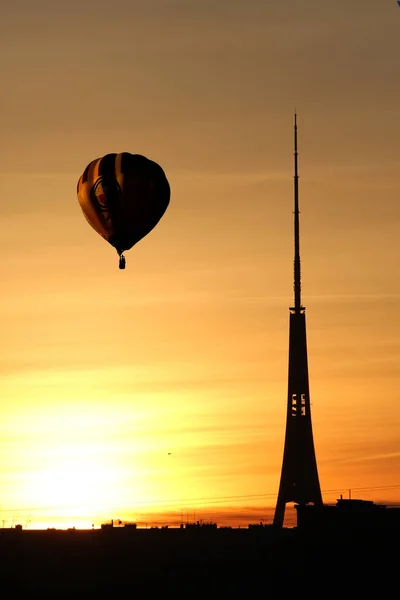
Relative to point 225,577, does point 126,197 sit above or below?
above

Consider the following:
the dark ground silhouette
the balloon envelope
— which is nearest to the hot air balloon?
the balloon envelope

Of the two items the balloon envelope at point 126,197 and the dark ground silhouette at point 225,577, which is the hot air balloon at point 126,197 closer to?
the balloon envelope at point 126,197

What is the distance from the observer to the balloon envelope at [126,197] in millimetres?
130375

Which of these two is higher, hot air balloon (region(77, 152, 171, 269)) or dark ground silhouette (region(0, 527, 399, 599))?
hot air balloon (region(77, 152, 171, 269))

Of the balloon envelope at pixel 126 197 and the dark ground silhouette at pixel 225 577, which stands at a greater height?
the balloon envelope at pixel 126 197

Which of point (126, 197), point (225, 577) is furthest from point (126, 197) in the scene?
point (225, 577)

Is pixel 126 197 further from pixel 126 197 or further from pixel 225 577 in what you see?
pixel 225 577

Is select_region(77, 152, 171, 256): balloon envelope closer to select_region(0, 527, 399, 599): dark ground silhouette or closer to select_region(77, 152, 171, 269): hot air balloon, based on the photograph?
select_region(77, 152, 171, 269): hot air balloon

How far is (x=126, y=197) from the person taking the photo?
131m

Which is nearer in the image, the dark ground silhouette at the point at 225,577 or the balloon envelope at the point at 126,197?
the balloon envelope at the point at 126,197

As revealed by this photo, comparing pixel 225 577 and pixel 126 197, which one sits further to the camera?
pixel 225 577

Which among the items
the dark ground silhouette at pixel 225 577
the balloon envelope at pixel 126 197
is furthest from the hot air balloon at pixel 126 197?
the dark ground silhouette at pixel 225 577

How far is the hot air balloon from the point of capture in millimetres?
130375

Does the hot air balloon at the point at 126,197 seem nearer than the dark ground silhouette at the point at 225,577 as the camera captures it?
Yes
